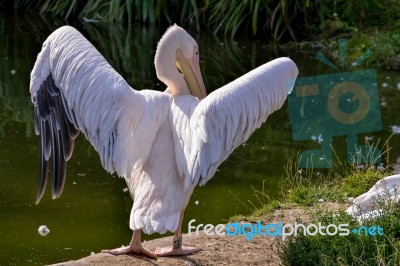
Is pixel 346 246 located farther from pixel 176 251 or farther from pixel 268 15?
pixel 268 15

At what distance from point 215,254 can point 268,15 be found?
22.7ft

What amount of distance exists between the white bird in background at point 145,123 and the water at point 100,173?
0.66 meters

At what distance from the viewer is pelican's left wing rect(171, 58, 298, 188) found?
182 inches

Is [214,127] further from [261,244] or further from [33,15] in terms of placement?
[33,15]

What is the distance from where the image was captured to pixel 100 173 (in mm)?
6918

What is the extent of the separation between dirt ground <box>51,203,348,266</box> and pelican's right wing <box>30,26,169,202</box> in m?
0.47

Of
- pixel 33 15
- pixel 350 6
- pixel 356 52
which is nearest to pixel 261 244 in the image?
pixel 356 52

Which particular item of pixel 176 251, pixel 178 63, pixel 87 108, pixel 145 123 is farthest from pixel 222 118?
pixel 178 63

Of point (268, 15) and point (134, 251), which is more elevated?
point (268, 15)

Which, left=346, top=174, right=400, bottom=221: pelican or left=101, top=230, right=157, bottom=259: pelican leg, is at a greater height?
left=346, top=174, right=400, bottom=221: pelican

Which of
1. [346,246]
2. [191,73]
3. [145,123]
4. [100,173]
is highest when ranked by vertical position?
[191,73]

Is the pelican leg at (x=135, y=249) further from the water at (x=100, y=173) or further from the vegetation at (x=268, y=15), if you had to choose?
the vegetation at (x=268, y=15)

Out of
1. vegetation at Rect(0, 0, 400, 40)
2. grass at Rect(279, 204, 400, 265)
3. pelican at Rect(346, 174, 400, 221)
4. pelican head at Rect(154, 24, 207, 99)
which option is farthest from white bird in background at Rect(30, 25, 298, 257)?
vegetation at Rect(0, 0, 400, 40)

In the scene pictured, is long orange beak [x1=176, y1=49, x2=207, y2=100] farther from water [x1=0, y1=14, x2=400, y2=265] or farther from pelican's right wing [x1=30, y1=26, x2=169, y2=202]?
water [x1=0, y1=14, x2=400, y2=265]
